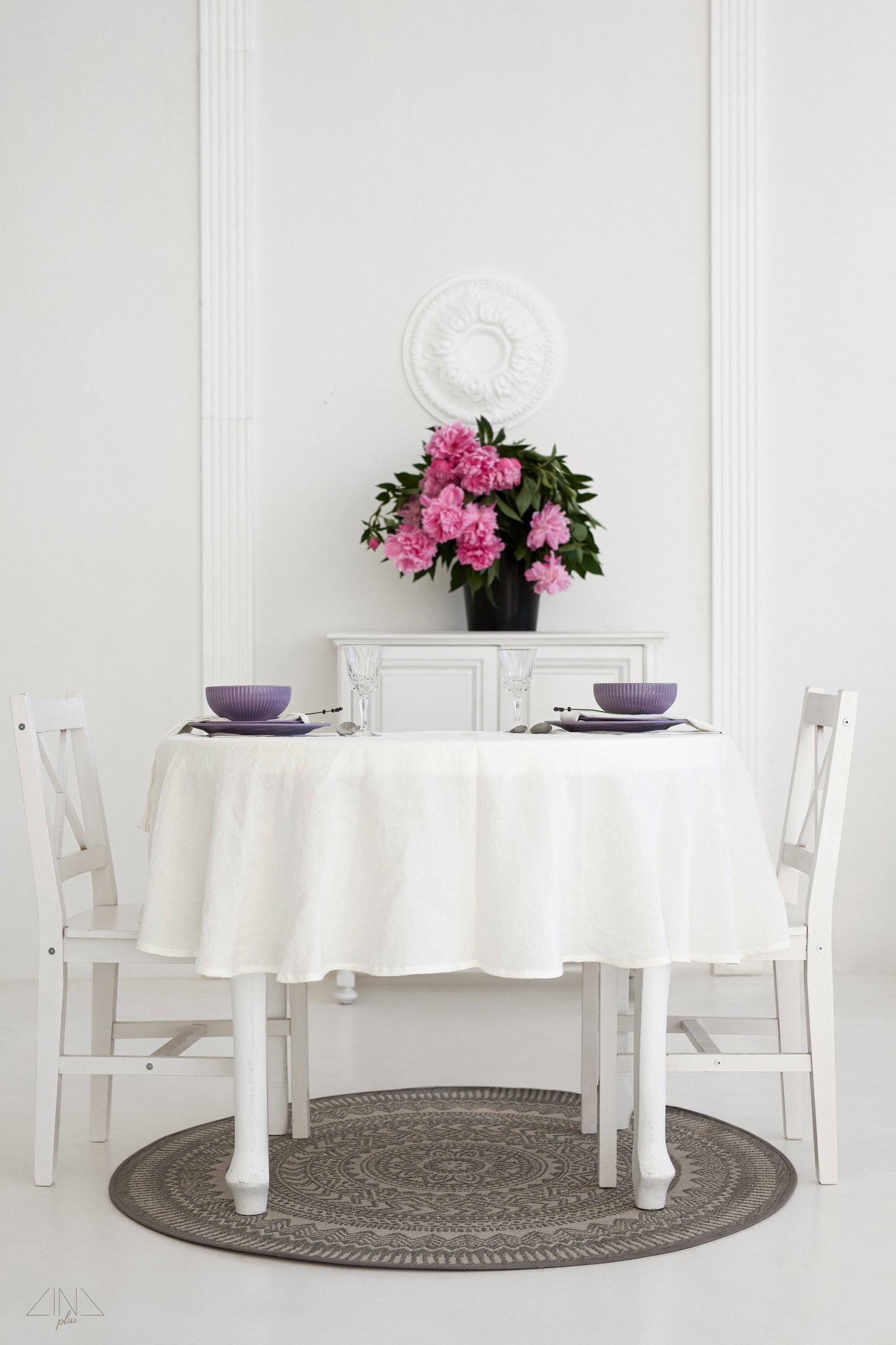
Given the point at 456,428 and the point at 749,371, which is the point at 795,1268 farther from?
the point at 749,371

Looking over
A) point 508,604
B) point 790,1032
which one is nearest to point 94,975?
point 790,1032

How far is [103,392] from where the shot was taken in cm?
403

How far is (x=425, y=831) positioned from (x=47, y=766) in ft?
2.77

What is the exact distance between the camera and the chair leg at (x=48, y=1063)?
217cm

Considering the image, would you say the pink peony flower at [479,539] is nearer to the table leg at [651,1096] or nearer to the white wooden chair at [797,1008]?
the white wooden chair at [797,1008]

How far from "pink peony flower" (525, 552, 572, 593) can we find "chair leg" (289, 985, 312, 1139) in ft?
5.22

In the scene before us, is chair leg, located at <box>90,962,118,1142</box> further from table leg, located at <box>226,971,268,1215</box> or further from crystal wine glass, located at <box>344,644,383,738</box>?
crystal wine glass, located at <box>344,644,383,738</box>

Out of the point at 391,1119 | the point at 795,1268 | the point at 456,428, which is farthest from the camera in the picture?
the point at 456,428

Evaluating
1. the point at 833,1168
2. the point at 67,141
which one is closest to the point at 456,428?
the point at 67,141

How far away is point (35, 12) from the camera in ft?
13.3

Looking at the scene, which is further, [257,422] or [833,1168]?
[257,422]

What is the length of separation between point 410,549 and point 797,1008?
5.86ft
